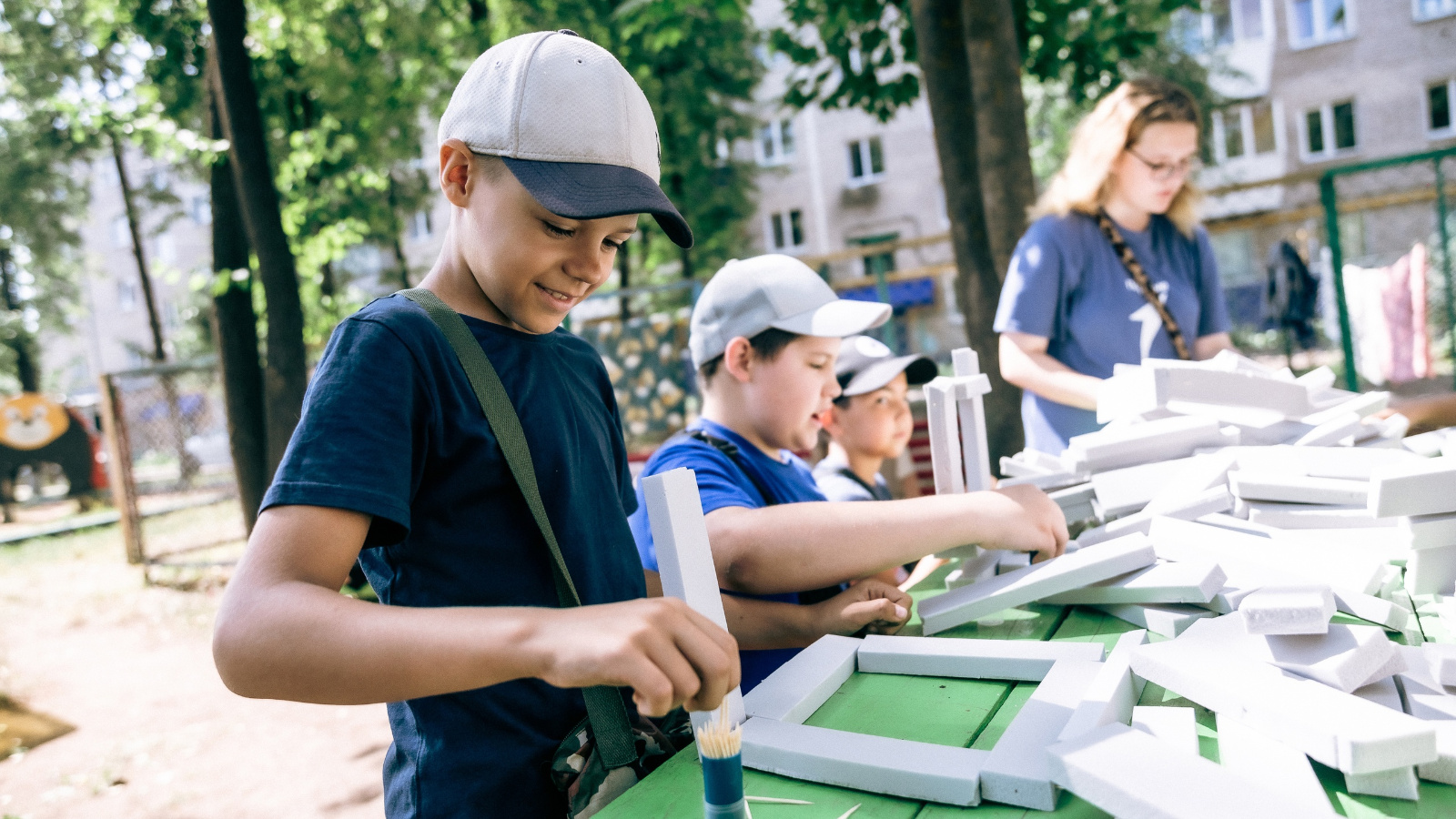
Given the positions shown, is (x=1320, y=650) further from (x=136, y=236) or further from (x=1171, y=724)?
(x=136, y=236)

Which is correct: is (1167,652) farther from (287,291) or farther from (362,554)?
(287,291)

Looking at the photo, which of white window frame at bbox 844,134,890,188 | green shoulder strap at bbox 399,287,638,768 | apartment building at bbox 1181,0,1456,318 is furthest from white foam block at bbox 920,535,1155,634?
white window frame at bbox 844,134,890,188

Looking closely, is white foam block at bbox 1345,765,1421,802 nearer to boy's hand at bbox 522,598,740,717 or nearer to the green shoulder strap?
boy's hand at bbox 522,598,740,717

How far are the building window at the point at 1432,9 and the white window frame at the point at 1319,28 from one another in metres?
1.24

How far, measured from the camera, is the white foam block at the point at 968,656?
4.17 ft

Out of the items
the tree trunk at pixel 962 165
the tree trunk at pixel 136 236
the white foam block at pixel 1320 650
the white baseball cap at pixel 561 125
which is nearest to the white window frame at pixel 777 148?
the tree trunk at pixel 136 236

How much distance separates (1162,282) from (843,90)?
15.7ft

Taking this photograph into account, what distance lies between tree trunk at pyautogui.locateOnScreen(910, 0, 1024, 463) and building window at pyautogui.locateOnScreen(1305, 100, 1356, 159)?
74.0 ft

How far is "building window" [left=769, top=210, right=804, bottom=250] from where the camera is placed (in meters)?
29.1

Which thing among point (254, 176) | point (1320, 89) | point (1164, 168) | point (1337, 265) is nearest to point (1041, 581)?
point (1164, 168)

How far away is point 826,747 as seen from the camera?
1052mm

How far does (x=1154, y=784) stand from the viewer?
85 cm

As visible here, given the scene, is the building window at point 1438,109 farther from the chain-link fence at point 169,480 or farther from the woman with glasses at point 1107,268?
the chain-link fence at point 169,480

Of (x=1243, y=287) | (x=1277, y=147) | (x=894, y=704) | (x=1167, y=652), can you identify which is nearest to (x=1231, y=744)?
(x=1167, y=652)
